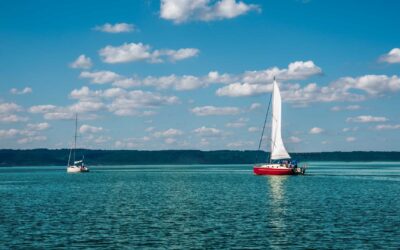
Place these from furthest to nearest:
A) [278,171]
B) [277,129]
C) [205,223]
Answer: [278,171] → [277,129] → [205,223]

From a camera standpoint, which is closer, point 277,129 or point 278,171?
point 277,129

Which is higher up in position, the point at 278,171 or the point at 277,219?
the point at 278,171

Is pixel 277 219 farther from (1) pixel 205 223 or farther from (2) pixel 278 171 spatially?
(2) pixel 278 171

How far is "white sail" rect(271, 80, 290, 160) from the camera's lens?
145250 mm

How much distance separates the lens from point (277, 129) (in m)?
146

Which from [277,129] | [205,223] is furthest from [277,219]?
[277,129]

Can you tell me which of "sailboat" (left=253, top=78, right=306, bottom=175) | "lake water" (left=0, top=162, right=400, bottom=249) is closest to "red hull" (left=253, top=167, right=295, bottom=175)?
"sailboat" (left=253, top=78, right=306, bottom=175)

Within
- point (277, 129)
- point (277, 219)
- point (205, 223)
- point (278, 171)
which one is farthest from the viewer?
point (278, 171)

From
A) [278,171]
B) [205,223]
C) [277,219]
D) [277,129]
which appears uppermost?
[277,129]

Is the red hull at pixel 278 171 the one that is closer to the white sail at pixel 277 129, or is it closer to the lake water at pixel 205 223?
the white sail at pixel 277 129

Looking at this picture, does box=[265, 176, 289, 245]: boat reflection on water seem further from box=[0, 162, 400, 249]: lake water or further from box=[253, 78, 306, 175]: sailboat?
box=[253, 78, 306, 175]: sailboat

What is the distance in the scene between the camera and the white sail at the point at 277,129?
477ft

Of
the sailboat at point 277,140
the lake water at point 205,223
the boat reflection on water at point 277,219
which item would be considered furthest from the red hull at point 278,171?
the lake water at point 205,223

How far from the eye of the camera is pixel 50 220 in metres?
60.8
